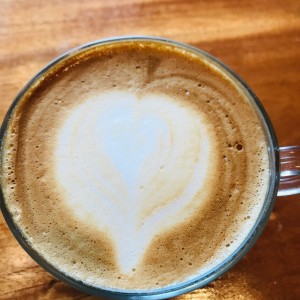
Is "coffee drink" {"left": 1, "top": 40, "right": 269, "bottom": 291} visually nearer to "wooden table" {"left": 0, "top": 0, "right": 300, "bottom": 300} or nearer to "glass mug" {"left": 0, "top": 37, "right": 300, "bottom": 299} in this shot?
"glass mug" {"left": 0, "top": 37, "right": 300, "bottom": 299}

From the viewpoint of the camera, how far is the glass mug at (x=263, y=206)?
811 millimetres

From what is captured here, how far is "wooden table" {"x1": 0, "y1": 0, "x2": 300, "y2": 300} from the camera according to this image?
43.3 inches

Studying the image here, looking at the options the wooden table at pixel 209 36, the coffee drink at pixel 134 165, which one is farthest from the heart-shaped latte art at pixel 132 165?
the wooden table at pixel 209 36

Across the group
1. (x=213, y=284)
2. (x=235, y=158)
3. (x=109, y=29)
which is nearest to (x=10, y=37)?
(x=109, y=29)

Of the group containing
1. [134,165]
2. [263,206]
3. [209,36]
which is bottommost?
[263,206]

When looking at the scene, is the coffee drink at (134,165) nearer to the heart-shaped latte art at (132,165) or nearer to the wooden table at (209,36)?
the heart-shaped latte art at (132,165)

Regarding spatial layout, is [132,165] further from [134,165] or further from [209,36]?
[209,36]

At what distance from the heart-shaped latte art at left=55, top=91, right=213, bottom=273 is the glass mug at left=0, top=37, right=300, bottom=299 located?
7 cm

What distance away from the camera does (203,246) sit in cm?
85

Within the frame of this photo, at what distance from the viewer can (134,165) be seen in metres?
0.91

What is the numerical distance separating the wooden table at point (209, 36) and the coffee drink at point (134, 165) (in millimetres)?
154

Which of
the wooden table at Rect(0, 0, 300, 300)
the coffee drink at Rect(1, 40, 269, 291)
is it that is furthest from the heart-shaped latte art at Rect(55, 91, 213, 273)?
the wooden table at Rect(0, 0, 300, 300)

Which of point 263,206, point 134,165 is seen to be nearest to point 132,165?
point 134,165

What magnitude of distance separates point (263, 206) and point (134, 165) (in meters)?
0.24
